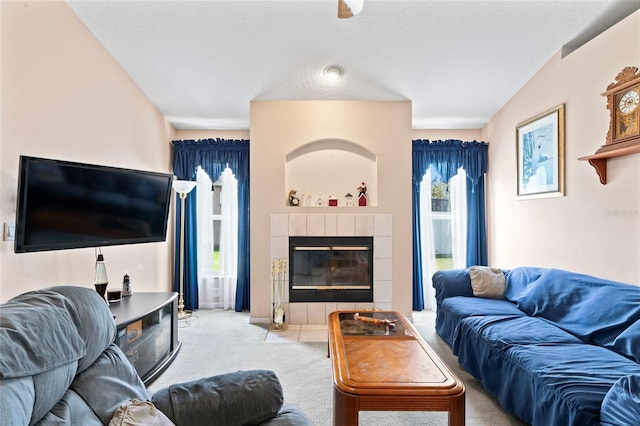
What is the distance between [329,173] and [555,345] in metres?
2.81

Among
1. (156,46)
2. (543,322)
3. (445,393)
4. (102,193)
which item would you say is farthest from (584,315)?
(156,46)

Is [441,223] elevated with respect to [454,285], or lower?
elevated

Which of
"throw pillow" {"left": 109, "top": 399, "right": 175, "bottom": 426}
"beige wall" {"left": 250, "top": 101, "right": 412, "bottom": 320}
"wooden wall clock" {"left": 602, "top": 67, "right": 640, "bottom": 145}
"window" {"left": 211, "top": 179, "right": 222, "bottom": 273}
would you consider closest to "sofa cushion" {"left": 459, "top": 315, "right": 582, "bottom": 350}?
"beige wall" {"left": 250, "top": 101, "right": 412, "bottom": 320}

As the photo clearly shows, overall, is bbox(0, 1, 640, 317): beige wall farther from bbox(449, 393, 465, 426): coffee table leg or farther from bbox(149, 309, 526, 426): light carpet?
bbox(449, 393, 465, 426): coffee table leg

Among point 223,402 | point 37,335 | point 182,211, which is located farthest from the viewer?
point 182,211

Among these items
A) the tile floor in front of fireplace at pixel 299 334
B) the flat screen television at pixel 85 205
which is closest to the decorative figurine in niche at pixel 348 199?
the tile floor in front of fireplace at pixel 299 334

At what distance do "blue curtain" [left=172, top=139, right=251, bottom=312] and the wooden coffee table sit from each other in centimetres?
252

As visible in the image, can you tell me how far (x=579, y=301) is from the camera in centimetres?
241

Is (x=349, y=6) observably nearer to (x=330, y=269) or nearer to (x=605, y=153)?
(x=605, y=153)

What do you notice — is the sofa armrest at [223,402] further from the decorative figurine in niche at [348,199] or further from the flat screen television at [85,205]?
the decorative figurine in niche at [348,199]

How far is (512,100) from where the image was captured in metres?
3.80

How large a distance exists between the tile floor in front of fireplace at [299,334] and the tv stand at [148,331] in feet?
3.06

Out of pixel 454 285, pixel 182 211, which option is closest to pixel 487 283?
pixel 454 285

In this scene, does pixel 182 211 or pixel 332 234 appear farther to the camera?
pixel 182 211
